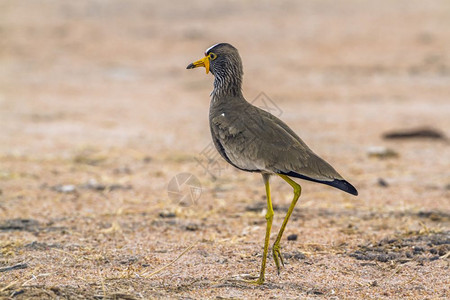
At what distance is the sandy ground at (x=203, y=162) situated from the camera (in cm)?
437

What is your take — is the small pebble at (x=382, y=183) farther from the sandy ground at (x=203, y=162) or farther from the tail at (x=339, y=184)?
the tail at (x=339, y=184)

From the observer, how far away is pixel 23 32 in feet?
66.4

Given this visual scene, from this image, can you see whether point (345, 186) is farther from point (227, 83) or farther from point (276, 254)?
point (227, 83)

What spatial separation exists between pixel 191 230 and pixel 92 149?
392cm

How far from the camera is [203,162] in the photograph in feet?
27.0

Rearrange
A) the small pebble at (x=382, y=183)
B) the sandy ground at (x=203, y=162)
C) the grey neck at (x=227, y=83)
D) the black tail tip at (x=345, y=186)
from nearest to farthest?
the black tail tip at (x=345, y=186) < the sandy ground at (x=203, y=162) < the grey neck at (x=227, y=83) < the small pebble at (x=382, y=183)

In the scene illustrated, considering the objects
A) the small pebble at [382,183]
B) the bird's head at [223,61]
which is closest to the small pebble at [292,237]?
the bird's head at [223,61]

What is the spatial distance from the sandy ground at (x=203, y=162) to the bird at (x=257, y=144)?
651mm

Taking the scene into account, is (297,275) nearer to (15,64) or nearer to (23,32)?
(15,64)

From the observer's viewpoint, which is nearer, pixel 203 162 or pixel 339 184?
pixel 339 184

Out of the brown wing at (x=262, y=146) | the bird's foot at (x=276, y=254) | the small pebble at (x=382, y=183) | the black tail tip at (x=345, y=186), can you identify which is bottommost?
the bird's foot at (x=276, y=254)

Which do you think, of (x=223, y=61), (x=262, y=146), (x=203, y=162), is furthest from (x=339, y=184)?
(x=203, y=162)

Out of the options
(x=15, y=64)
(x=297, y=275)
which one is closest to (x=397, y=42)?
(x=15, y=64)

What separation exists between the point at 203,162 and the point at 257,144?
4097mm
